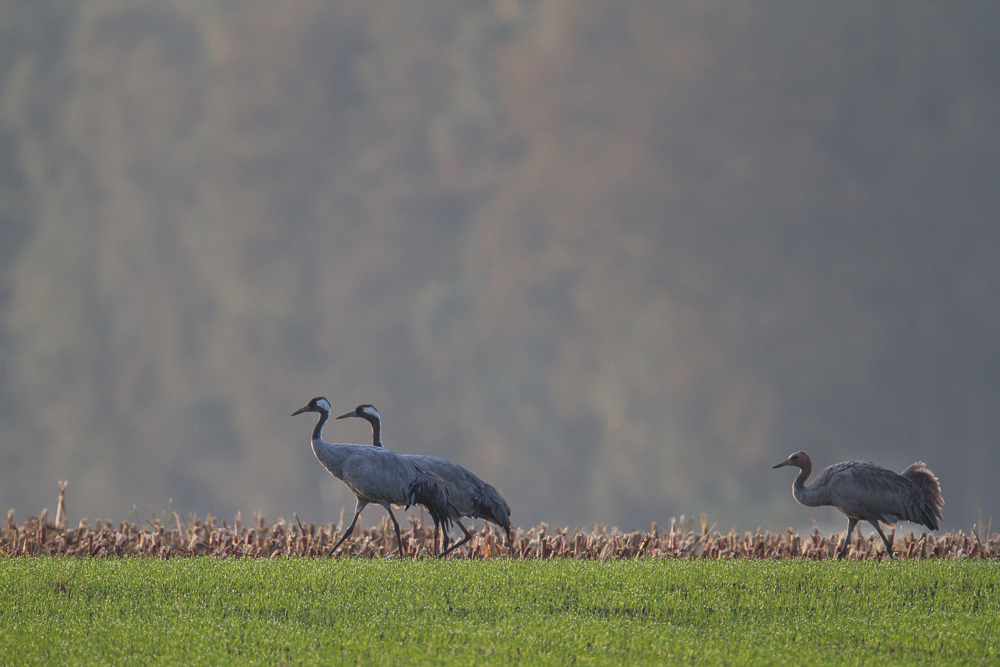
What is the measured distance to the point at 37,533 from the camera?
16875 millimetres

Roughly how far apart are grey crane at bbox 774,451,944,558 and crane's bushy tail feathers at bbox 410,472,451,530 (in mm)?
5881

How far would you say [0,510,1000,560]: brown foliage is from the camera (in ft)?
54.4

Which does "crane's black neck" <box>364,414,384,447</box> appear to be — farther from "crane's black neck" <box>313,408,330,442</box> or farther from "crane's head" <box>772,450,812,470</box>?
"crane's head" <box>772,450,812,470</box>

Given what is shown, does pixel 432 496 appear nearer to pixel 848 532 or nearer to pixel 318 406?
pixel 318 406

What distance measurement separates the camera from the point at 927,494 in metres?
16.2

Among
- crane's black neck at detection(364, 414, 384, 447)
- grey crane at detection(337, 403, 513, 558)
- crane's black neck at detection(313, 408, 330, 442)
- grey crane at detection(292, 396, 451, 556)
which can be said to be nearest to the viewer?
grey crane at detection(292, 396, 451, 556)

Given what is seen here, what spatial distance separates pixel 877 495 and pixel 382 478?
7.44 meters

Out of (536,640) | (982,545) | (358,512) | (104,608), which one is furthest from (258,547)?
(982,545)

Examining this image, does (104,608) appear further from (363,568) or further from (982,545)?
(982,545)

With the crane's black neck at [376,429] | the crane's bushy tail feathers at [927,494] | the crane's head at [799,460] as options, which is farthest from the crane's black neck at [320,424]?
the crane's bushy tail feathers at [927,494]

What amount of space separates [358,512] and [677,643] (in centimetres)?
651

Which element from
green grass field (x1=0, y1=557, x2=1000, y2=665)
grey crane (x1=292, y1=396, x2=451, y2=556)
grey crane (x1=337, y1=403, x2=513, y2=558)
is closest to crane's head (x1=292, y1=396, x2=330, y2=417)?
grey crane (x1=292, y1=396, x2=451, y2=556)

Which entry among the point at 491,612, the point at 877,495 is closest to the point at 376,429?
the point at 491,612

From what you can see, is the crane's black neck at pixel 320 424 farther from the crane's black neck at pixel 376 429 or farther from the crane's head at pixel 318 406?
the crane's black neck at pixel 376 429
